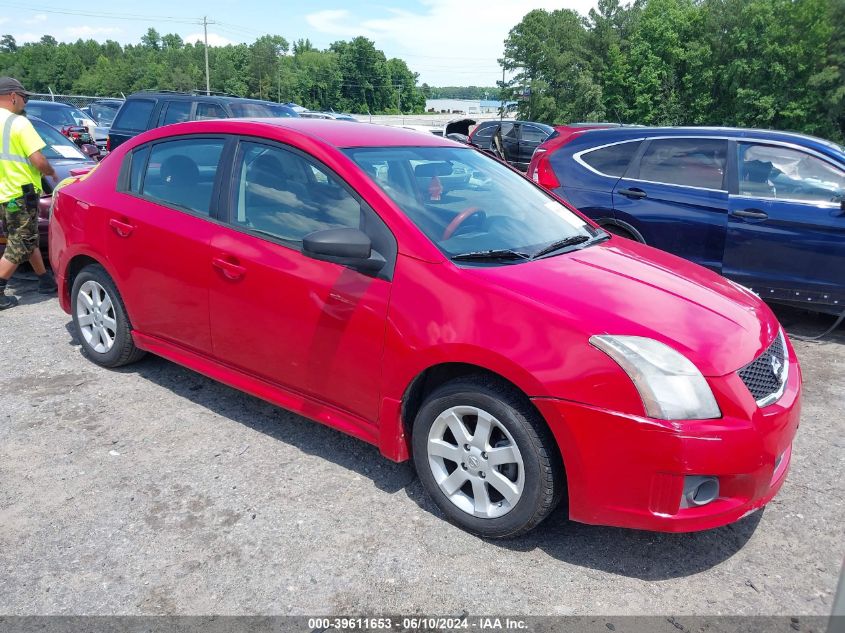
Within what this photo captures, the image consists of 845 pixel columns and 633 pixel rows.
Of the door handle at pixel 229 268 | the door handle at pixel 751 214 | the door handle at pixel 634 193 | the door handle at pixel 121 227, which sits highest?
the door handle at pixel 634 193

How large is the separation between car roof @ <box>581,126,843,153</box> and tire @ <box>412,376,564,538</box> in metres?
4.46

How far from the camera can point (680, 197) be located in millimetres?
6008

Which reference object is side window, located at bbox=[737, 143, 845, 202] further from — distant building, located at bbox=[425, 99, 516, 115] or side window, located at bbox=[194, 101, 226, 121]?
distant building, located at bbox=[425, 99, 516, 115]

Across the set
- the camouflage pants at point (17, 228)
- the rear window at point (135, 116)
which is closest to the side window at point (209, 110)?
the rear window at point (135, 116)

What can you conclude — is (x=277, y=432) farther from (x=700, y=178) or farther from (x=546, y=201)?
(x=700, y=178)

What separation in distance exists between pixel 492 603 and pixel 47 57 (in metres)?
138

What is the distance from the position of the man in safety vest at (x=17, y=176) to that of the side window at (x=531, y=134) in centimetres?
1472

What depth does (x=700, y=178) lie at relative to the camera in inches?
237

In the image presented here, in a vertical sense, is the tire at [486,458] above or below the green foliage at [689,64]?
below

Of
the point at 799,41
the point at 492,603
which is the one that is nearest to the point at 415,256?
the point at 492,603

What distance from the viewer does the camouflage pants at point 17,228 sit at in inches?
236

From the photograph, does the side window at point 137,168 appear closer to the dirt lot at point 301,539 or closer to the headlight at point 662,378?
the dirt lot at point 301,539

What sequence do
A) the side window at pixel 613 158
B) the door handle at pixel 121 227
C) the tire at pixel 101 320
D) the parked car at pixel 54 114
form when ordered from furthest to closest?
the parked car at pixel 54 114 → the side window at pixel 613 158 → the tire at pixel 101 320 → the door handle at pixel 121 227

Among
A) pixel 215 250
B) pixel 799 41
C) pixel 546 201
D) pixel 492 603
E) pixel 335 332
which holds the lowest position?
pixel 492 603
